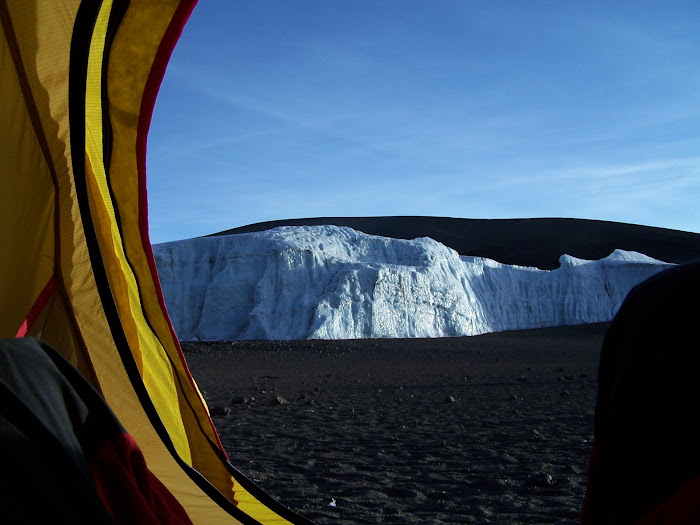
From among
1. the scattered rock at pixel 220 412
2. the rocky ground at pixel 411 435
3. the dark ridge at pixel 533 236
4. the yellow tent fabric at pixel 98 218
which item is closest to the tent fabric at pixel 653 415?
the yellow tent fabric at pixel 98 218

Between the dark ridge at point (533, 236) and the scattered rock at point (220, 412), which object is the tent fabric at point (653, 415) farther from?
the dark ridge at point (533, 236)

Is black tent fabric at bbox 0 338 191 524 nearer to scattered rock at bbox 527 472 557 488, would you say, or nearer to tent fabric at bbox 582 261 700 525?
tent fabric at bbox 582 261 700 525

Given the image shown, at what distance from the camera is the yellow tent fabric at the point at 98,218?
283cm

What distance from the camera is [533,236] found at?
76.8 meters

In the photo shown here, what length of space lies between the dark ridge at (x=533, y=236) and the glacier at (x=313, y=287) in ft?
118

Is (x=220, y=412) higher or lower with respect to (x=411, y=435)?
lower

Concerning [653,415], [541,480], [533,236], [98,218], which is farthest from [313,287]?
[533,236]

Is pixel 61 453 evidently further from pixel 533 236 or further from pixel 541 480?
pixel 533 236

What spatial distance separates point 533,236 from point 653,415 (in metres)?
78.1

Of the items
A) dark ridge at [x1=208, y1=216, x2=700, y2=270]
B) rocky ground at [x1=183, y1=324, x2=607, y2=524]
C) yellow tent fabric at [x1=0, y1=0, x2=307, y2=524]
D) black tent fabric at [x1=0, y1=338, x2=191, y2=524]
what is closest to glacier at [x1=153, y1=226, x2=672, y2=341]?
rocky ground at [x1=183, y1=324, x2=607, y2=524]

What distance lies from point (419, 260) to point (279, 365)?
11.9 meters

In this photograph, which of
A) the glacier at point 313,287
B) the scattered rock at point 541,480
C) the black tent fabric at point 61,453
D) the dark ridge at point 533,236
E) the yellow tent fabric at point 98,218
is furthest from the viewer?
the dark ridge at point 533,236

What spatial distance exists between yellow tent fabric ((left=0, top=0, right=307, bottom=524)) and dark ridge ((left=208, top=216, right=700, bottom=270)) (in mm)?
59365

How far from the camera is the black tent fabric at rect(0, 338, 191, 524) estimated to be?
1.09 m
